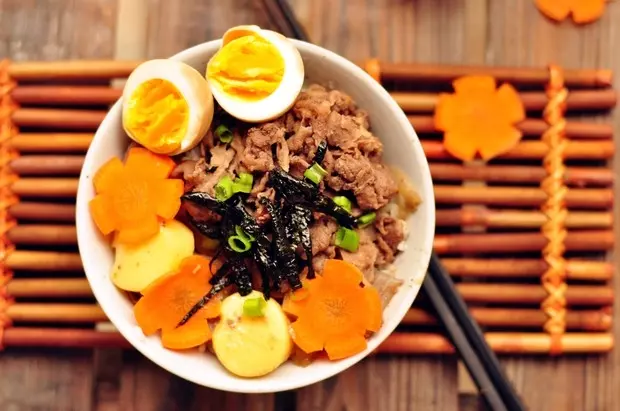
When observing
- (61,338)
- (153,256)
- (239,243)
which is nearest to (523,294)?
(239,243)

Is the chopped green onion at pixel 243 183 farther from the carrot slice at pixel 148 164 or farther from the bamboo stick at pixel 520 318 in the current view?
the bamboo stick at pixel 520 318

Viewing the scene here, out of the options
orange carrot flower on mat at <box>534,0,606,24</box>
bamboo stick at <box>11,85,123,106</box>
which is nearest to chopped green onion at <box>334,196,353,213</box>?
bamboo stick at <box>11,85,123,106</box>

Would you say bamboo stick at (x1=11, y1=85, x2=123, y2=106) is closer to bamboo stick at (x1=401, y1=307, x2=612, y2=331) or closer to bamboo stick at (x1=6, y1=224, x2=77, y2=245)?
bamboo stick at (x1=6, y1=224, x2=77, y2=245)

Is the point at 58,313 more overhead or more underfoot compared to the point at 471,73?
more underfoot

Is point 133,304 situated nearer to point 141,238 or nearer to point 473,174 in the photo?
point 141,238

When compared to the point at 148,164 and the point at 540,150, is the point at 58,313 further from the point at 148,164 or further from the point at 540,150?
the point at 540,150

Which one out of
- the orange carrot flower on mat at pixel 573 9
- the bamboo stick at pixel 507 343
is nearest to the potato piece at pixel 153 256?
the bamboo stick at pixel 507 343

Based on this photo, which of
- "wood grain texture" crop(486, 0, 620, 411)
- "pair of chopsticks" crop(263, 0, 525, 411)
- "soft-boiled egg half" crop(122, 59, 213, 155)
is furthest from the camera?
"wood grain texture" crop(486, 0, 620, 411)
